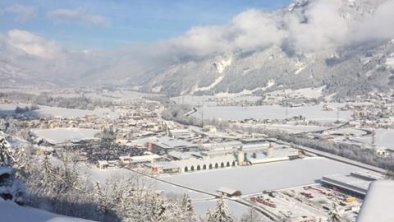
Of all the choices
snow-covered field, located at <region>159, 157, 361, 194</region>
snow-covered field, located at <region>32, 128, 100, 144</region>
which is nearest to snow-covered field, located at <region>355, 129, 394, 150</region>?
snow-covered field, located at <region>159, 157, 361, 194</region>

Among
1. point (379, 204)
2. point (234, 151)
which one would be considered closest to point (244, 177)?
point (234, 151)

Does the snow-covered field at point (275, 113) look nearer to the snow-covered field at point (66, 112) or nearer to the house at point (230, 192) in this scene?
the snow-covered field at point (66, 112)

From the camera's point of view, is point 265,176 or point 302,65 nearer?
point 265,176

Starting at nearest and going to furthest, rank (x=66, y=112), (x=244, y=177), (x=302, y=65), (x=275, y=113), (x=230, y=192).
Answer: (x=230, y=192)
(x=244, y=177)
(x=66, y=112)
(x=275, y=113)
(x=302, y=65)

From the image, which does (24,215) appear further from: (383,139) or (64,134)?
(383,139)

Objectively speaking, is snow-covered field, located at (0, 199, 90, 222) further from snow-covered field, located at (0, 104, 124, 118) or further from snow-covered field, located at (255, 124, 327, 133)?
snow-covered field, located at (0, 104, 124, 118)

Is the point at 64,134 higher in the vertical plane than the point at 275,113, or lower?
lower
